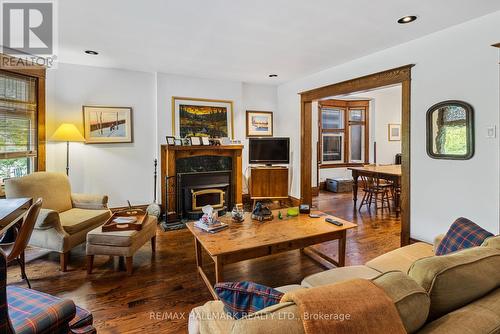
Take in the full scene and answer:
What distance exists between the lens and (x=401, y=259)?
77.6 inches

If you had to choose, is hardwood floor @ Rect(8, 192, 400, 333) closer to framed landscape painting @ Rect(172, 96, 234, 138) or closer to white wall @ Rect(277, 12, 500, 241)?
white wall @ Rect(277, 12, 500, 241)

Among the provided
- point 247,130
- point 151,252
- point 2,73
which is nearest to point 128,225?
point 151,252

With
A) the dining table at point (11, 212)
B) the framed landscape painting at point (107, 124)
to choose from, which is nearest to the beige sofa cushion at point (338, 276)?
the dining table at point (11, 212)

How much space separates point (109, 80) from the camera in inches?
170

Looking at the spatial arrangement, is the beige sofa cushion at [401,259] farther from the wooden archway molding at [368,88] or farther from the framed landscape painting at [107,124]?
the framed landscape painting at [107,124]

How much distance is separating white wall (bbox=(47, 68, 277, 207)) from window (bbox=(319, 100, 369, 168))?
358 centimetres

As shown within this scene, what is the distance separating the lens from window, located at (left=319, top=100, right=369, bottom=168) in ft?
23.7

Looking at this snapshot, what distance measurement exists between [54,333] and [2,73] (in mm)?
3583

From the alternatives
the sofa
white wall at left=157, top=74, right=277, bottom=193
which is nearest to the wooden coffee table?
the sofa

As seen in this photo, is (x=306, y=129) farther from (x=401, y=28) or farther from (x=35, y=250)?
(x=35, y=250)

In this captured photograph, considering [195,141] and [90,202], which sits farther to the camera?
[195,141]

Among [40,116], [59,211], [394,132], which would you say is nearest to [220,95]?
[40,116]

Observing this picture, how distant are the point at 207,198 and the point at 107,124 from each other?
210cm

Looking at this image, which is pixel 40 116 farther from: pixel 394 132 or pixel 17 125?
pixel 394 132
